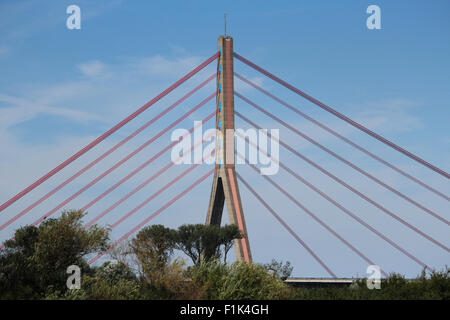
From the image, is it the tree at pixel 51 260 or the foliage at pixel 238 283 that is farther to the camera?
the foliage at pixel 238 283

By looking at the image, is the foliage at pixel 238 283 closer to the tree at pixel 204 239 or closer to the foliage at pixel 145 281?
the foliage at pixel 145 281

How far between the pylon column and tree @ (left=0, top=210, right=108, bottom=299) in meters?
22.9

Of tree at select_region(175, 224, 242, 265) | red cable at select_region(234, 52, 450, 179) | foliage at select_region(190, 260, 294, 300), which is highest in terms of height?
red cable at select_region(234, 52, 450, 179)

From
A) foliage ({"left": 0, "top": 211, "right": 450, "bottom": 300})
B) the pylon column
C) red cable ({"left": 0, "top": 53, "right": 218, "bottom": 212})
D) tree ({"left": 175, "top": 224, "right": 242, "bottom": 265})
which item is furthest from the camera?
tree ({"left": 175, "top": 224, "right": 242, "bottom": 265})

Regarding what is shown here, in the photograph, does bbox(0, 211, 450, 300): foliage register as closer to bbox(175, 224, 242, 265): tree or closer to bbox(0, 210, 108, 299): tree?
bbox(0, 210, 108, 299): tree

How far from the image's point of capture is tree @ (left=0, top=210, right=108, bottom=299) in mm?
45156

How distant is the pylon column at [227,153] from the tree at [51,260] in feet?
75.1

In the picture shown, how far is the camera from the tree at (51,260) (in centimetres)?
4516

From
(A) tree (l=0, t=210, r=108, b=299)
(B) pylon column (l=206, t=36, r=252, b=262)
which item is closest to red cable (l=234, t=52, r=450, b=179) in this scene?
(B) pylon column (l=206, t=36, r=252, b=262)

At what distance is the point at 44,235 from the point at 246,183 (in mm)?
30490

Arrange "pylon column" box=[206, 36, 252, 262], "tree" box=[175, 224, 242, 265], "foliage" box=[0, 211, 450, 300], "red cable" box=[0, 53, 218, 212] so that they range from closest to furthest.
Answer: "foliage" box=[0, 211, 450, 300] < "red cable" box=[0, 53, 218, 212] < "pylon column" box=[206, 36, 252, 262] < "tree" box=[175, 224, 242, 265]

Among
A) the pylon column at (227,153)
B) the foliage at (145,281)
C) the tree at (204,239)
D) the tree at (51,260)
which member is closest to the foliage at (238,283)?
the foliage at (145,281)
